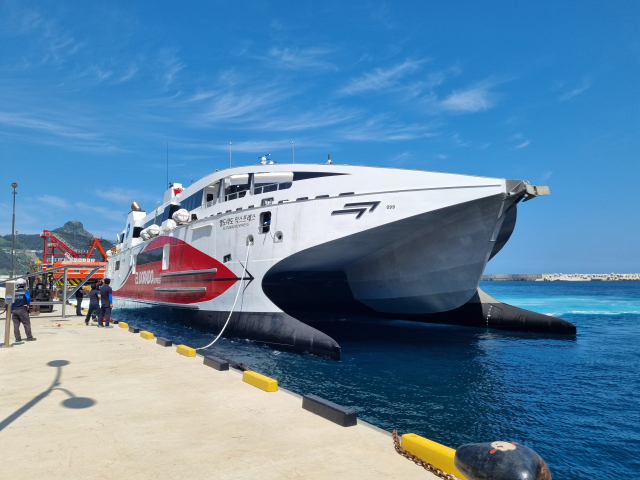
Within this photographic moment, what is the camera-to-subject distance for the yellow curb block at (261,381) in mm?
6828

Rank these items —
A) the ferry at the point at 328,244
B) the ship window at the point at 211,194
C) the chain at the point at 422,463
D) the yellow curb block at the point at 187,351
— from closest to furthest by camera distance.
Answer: the chain at the point at 422,463
the yellow curb block at the point at 187,351
the ferry at the point at 328,244
the ship window at the point at 211,194

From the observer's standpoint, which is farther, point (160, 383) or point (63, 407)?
point (160, 383)

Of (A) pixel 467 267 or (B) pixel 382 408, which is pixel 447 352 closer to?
(A) pixel 467 267

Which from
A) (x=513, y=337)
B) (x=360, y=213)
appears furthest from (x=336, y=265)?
(x=513, y=337)

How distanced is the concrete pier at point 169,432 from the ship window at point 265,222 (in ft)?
22.3

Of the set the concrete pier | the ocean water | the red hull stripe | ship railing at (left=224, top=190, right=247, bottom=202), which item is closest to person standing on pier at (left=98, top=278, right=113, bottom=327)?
the ocean water

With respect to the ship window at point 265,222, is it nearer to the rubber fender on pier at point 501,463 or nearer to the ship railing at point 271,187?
the ship railing at point 271,187

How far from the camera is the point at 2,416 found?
549 cm

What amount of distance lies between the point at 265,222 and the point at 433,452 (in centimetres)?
1139

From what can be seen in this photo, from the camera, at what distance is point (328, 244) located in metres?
13.7

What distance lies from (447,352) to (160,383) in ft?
33.2

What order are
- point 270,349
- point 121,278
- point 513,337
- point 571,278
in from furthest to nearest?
1. point 571,278
2. point 121,278
3. point 513,337
4. point 270,349

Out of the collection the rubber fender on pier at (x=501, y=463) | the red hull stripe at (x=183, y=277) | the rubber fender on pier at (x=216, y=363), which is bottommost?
the rubber fender on pier at (x=216, y=363)

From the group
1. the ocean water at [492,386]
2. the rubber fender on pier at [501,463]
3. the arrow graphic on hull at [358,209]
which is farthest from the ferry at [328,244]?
the rubber fender on pier at [501,463]
